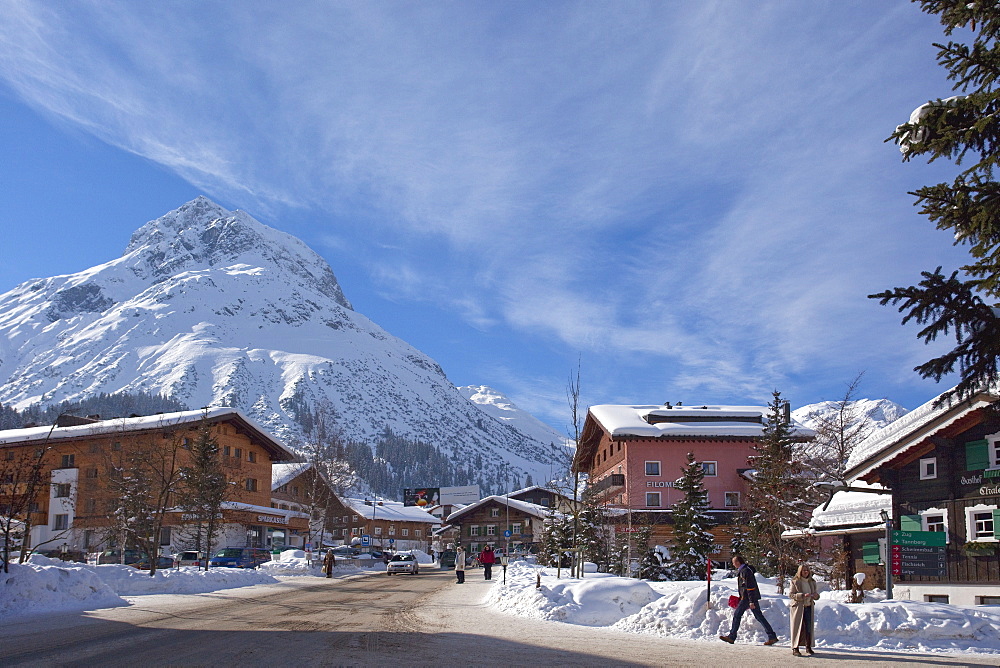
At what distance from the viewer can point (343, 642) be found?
563 inches

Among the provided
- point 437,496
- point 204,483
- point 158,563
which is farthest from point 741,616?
point 437,496

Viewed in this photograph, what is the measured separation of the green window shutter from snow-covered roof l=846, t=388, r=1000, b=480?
32.0 inches

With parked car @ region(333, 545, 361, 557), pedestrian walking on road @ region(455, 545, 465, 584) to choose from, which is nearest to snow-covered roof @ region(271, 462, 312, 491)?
parked car @ region(333, 545, 361, 557)

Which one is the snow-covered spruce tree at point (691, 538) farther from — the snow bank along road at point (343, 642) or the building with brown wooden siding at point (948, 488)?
the snow bank along road at point (343, 642)

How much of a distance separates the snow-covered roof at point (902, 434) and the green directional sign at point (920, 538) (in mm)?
2831

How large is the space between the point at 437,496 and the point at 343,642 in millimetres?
140475

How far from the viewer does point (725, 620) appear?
1617 cm

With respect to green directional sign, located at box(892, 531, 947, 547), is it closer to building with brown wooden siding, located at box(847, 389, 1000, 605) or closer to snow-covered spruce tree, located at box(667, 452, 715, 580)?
building with brown wooden siding, located at box(847, 389, 1000, 605)

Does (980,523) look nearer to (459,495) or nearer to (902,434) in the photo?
(902,434)

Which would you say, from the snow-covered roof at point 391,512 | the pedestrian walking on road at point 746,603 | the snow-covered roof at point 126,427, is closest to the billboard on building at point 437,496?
the snow-covered roof at point 391,512

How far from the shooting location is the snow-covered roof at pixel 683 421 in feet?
180

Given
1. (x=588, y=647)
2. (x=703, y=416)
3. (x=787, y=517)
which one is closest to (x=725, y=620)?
(x=588, y=647)

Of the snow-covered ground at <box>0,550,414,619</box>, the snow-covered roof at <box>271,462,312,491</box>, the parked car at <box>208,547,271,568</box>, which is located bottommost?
the parked car at <box>208,547,271,568</box>

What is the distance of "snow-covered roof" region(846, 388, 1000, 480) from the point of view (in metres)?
23.0
